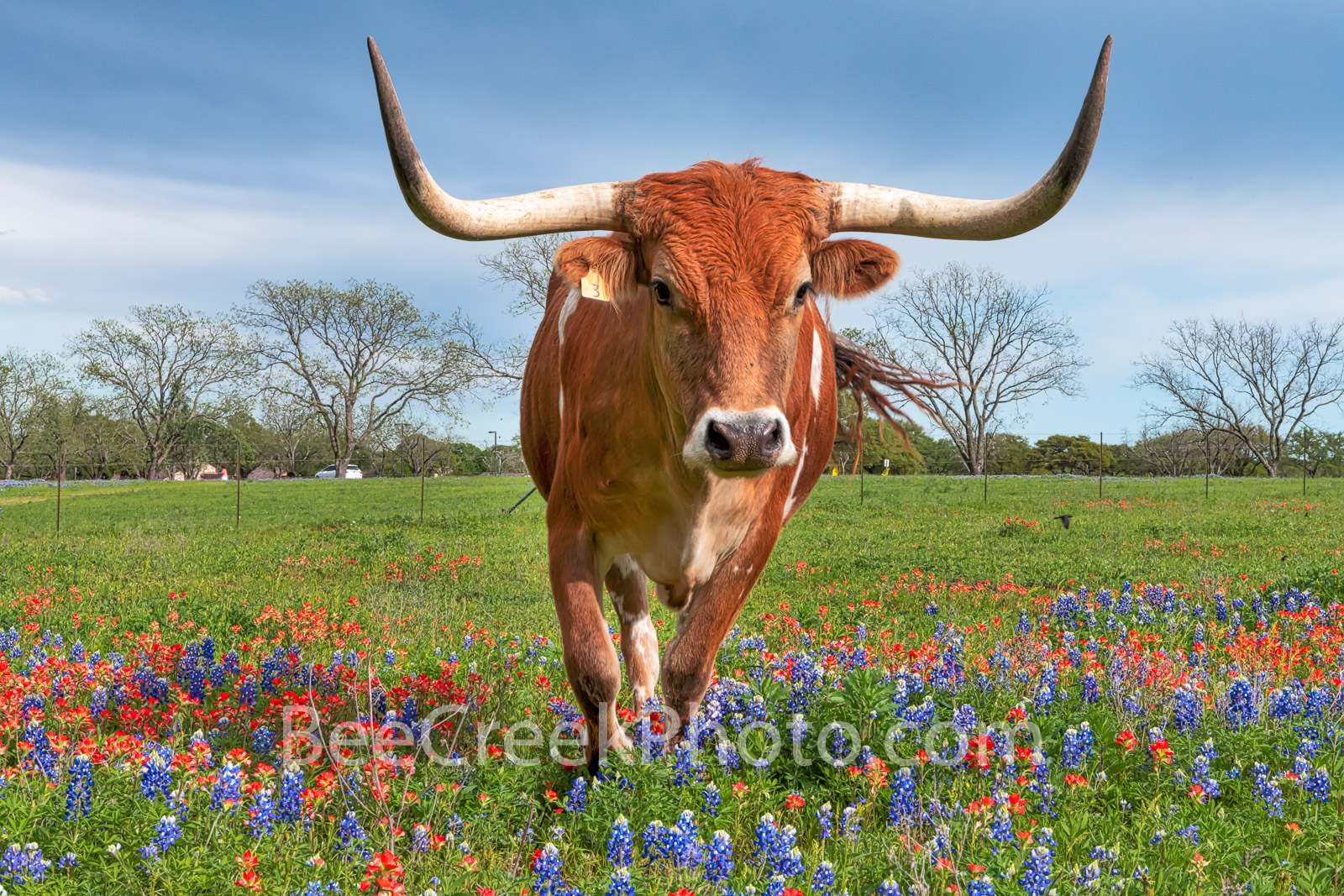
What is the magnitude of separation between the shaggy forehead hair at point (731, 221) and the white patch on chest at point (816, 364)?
4.47 ft

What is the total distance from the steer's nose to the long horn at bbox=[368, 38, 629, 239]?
1.15 m

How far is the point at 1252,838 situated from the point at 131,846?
12.3ft

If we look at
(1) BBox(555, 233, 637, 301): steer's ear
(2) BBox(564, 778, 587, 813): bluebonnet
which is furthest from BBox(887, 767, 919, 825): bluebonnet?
(1) BBox(555, 233, 637, 301): steer's ear

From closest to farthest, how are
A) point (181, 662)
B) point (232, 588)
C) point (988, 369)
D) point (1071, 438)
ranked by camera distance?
point (181, 662) → point (232, 588) → point (988, 369) → point (1071, 438)

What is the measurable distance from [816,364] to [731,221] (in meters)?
1.82

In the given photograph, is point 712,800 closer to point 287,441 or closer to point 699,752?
point 699,752

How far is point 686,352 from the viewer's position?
319 centimetres

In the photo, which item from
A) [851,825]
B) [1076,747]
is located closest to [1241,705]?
[1076,747]

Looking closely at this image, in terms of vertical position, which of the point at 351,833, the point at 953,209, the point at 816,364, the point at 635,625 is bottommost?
the point at 351,833

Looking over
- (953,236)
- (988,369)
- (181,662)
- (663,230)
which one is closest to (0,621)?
(181,662)

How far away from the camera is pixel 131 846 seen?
105 inches

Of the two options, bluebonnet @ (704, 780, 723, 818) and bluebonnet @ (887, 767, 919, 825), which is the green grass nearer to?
bluebonnet @ (704, 780, 723, 818)

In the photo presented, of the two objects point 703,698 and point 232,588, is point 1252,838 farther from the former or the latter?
point 232,588

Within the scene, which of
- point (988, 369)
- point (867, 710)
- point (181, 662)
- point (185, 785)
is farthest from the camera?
point (988, 369)
